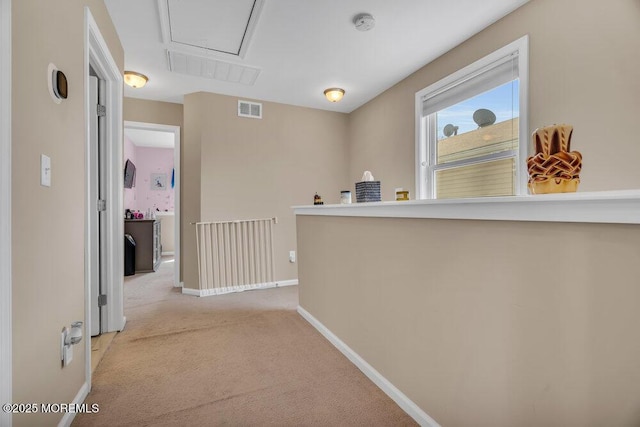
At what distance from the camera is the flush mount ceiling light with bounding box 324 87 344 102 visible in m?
3.61

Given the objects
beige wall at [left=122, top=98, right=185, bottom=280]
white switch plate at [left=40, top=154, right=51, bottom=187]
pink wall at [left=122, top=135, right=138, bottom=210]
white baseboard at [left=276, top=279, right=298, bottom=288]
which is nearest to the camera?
white switch plate at [left=40, top=154, right=51, bottom=187]

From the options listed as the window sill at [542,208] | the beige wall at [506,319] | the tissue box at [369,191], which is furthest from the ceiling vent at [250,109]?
the window sill at [542,208]

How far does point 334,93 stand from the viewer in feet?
11.9

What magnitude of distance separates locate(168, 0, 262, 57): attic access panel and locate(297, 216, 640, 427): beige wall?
1848 mm

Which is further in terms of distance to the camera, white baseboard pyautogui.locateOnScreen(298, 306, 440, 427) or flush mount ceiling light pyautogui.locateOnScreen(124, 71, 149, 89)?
flush mount ceiling light pyautogui.locateOnScreen(124, 71, 149, 89)

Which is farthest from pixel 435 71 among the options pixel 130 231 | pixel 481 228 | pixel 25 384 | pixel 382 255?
pixel 130 231

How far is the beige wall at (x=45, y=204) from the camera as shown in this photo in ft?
3.29

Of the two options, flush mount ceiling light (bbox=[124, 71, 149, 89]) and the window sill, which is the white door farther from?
the window sill

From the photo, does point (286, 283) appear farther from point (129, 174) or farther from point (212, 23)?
point (129, 174)

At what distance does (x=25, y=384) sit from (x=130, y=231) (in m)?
4.28

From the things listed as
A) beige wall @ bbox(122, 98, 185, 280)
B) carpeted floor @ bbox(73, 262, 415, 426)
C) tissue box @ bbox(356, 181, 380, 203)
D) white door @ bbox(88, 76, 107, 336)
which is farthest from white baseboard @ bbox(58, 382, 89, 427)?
beige wall @ bbox(122, 98, 185, 280)

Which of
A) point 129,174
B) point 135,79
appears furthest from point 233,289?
point 129,174

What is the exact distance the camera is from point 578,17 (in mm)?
1858

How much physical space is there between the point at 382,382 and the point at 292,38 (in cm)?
266
